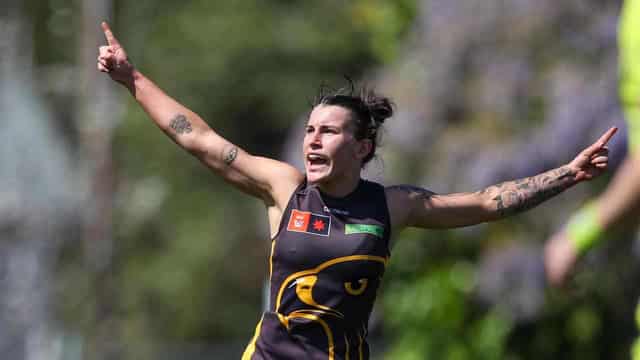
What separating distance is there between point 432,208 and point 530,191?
0.47 metres

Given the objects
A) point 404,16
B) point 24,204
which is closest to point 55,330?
point 24,204

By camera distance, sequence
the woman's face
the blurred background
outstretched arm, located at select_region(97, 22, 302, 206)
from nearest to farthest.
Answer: the woman's face, outstretched arm, located at select_region(97, 22, 302, 206), the blurred background

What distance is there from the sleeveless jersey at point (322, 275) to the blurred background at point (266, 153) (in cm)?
84

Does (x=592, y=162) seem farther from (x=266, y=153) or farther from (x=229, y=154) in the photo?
(x=266, y=153)

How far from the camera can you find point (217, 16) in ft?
113

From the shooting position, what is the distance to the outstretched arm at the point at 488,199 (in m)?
6.78

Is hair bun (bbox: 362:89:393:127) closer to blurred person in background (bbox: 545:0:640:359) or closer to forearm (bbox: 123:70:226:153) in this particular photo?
forearm (bbox: 123:70:226:153)

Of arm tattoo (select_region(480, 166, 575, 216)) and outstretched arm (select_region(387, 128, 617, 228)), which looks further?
arm tattoo (select_region(480, 166, 575, 216))

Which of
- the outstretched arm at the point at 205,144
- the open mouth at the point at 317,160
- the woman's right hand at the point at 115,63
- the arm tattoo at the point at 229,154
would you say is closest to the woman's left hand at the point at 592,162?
the open mouth at the point at 317,160

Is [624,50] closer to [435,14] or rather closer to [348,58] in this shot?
[435,14]

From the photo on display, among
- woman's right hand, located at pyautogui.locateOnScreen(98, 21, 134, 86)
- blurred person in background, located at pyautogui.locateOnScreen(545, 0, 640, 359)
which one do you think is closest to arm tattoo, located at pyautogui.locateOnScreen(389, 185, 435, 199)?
blurred person in background, located at pyautogui.locateOnScreen(545, 0, 640, 359)

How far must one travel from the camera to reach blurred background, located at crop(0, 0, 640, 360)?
1368 cm

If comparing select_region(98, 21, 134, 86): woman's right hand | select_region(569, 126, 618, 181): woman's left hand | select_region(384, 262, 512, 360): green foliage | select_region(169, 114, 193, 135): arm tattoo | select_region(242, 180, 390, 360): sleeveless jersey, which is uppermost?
select_region(384, 262, 512, 360): green foliage

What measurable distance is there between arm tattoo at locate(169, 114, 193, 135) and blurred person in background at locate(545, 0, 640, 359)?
1690 millimetres
